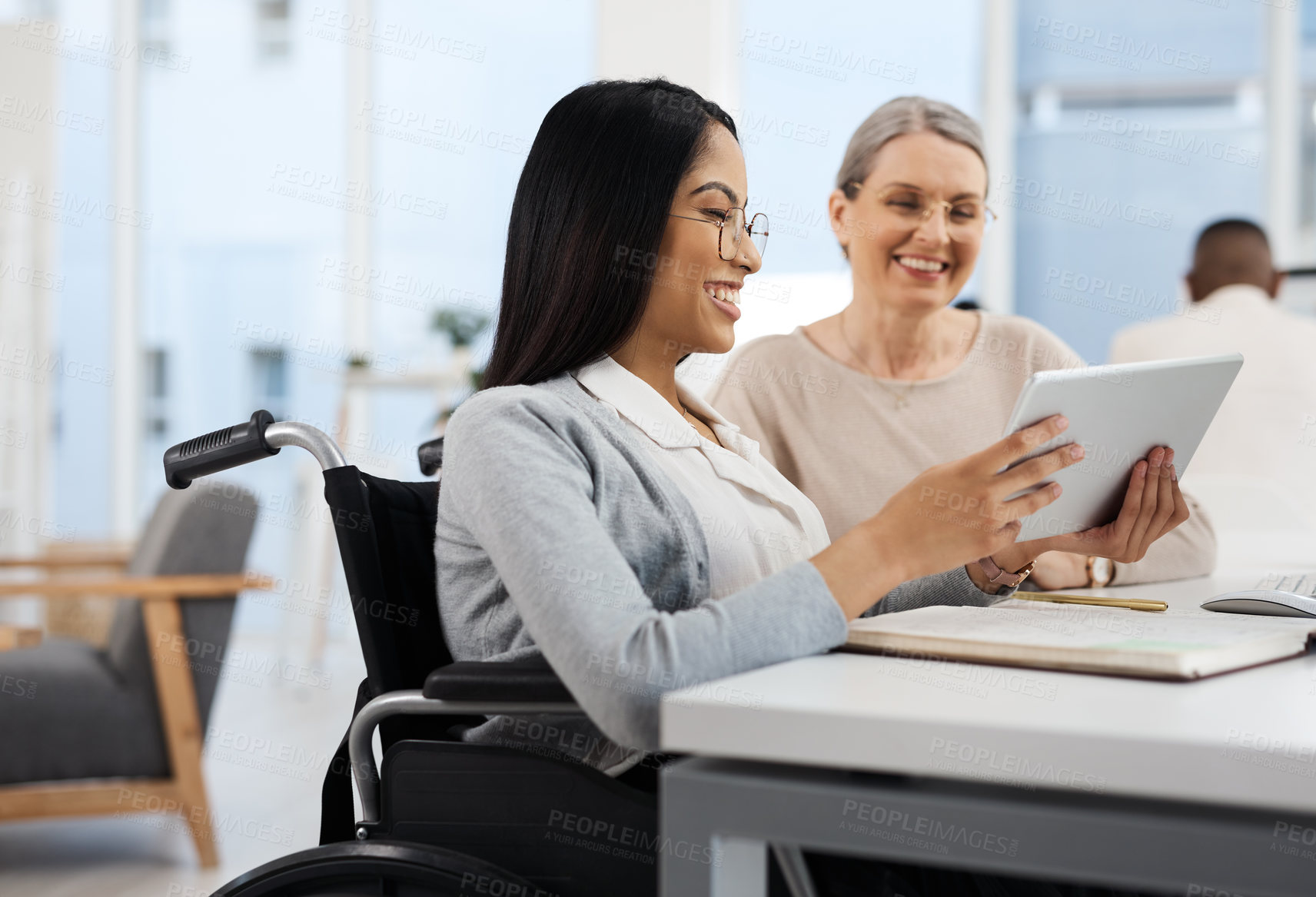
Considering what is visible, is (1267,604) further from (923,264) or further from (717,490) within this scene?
(923,264)

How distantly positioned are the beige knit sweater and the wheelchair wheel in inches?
41.6

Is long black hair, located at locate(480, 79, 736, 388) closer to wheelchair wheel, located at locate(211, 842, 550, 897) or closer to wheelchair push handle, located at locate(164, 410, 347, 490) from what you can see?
wheelchair push handle, located at locate(164, 410, 347, 490)

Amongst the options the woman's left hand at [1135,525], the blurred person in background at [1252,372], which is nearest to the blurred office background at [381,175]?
the blurred person in background at [1252,372]

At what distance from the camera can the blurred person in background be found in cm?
261

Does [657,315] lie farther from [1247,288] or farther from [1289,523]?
[1247,288]

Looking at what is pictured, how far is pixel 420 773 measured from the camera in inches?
38.1

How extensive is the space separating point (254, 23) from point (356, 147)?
798 millimetres

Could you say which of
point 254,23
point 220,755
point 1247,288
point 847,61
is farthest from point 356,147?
point 1247,288

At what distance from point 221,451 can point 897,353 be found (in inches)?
47.0

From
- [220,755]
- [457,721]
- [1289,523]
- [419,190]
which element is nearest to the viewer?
[457,721]

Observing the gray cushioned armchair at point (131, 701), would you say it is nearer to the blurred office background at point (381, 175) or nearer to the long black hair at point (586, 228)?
the long black hair at point (586, 228)

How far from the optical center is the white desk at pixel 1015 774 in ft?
1.93

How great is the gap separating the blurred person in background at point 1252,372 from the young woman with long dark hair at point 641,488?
1415 millimetres

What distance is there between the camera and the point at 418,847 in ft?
2.88
